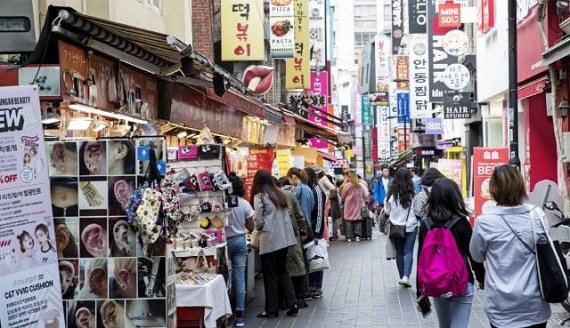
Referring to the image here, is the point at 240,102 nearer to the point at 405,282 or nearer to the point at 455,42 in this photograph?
the point at 405,282

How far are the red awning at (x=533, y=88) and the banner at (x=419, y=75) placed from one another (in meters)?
13.4

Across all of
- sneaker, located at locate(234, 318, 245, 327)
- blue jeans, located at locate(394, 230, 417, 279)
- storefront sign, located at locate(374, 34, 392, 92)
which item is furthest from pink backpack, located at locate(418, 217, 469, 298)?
storefront sign, located at locate(374, 34, 392, 92)

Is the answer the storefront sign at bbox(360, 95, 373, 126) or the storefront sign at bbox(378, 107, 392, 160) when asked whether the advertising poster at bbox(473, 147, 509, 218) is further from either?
the storefront sign at bbox(360, 95, 373, 126)

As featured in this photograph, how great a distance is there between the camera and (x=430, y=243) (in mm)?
7523

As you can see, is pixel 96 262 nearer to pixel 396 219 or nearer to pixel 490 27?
pixel 396 219

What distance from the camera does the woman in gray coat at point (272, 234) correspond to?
39.2ft

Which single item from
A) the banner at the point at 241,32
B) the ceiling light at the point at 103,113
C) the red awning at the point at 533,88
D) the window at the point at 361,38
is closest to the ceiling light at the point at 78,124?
the ceiling light at the point at 103,113

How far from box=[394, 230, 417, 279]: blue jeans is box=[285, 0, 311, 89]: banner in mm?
19036

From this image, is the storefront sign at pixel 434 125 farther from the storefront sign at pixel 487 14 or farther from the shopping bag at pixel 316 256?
the shopping bag at pixel 316 256

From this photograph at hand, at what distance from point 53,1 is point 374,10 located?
12479 centimetres

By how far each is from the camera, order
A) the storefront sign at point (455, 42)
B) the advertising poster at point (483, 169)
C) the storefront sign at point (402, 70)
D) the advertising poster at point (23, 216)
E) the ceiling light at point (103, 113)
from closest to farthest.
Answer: the advertising poster at point (23, 216), the ceiling light at point (103, 113), the advertising poster at point (483, 169), the storefront sign at point (455, 42), the storefront sign at point (402, 70)

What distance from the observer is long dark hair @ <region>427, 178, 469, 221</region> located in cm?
780

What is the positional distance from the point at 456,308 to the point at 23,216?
3694mm

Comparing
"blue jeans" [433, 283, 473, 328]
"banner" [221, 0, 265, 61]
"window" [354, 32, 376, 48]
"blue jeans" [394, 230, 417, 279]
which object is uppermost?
"window" [354, 32, 376, 48]
